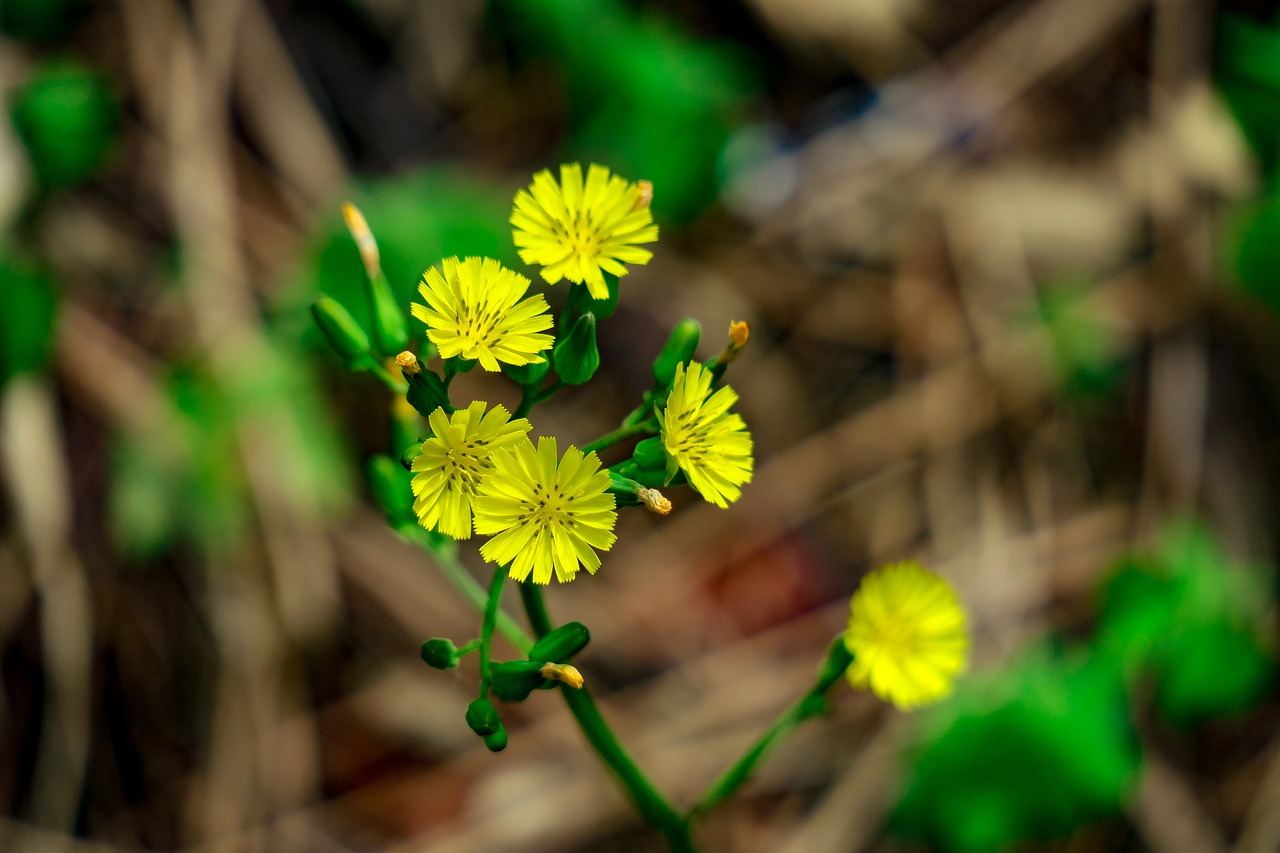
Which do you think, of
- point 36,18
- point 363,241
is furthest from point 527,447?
point 36,18

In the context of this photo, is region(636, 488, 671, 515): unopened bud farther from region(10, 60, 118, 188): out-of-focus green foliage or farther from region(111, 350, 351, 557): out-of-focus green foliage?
region(10, 60, 118, 188): out-of-focus green foliage

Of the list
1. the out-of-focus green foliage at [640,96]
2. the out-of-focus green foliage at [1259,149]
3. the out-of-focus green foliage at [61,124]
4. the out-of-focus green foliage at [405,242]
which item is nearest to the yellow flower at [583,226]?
the out-of-focus green foliage at [405,242]

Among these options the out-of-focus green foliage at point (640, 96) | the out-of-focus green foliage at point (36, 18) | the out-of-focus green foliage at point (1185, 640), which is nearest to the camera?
the out-of-focus green foliage at point (1185, 640)

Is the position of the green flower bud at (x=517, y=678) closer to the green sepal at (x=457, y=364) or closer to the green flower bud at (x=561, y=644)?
the green flower bud at (x=561, y=644)

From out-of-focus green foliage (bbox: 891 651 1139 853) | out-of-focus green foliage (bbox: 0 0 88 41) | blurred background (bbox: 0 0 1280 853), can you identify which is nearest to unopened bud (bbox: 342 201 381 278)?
blurred background (bbox: 0 0 1280 853)

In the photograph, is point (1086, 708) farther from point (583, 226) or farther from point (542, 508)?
point (583, 226)
